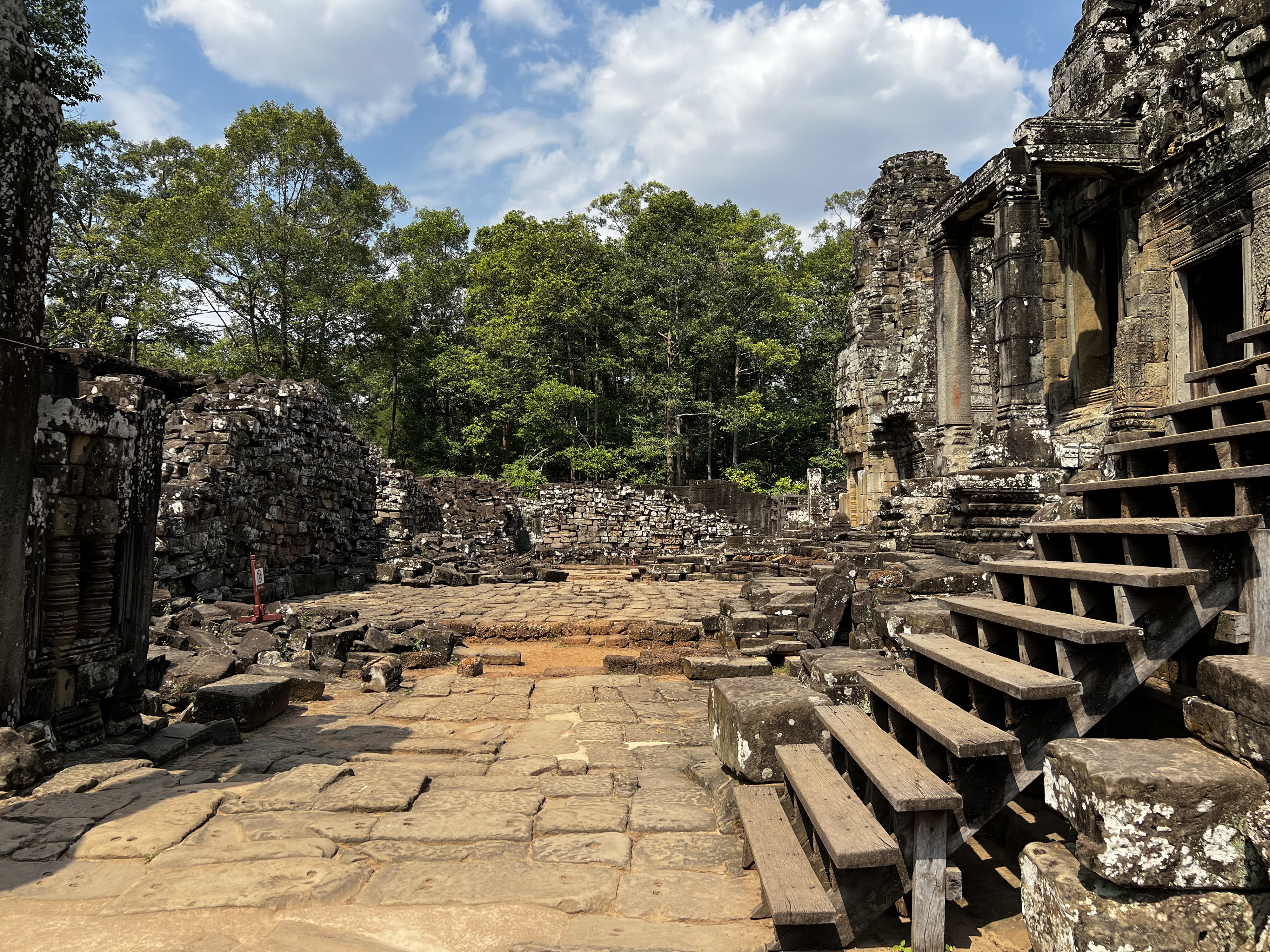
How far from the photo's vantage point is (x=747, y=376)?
32.9 meters

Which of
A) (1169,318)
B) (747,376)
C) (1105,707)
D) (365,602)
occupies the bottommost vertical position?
(365,602)

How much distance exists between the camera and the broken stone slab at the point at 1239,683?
2.03 m

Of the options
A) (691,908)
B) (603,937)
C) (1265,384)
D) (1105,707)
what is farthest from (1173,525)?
(603,937)

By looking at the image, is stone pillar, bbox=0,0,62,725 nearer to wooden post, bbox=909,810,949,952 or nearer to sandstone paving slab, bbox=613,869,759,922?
sandstone paving slab, bbox=613,869,759,922

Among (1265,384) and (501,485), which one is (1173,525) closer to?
(1265,384)

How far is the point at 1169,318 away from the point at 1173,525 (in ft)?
24.5

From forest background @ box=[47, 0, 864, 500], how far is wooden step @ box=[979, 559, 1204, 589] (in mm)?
23445

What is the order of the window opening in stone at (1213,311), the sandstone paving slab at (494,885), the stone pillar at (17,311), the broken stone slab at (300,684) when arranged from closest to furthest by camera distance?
the sandstone paving slab at (494,885), the stone pillar at (17,311), the broken stone slab at (300,684), the window opening in stone at (1213,311)

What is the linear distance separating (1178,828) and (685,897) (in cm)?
167

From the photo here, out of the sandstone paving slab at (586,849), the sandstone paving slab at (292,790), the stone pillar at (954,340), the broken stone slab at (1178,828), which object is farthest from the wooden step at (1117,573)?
the stone pillar at (954,340)

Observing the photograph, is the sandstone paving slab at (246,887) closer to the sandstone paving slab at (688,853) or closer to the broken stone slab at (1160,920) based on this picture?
the sandstone paving slab at (688,853)

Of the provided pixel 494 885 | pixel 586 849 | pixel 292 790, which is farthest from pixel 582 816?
pixel 292 790

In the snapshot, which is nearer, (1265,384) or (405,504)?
(1265,384)

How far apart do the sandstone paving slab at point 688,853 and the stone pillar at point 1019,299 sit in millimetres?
6482
